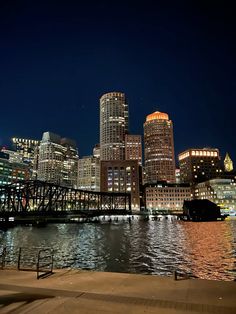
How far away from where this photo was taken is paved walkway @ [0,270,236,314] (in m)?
10.2

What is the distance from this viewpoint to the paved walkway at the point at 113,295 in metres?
10.2

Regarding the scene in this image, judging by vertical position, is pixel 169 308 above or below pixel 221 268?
above

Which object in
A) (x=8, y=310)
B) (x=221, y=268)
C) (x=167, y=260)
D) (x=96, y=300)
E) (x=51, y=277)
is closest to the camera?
(x=8, y=310)

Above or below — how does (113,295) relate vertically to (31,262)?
above

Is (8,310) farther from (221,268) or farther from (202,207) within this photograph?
(202,207)

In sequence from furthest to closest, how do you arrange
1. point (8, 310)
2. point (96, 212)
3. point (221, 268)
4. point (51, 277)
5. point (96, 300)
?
point (96, 212) → point (221, 268) → point (51, 277) → point (96, 300) → point (8, 310)

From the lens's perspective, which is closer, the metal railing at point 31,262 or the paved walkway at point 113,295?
the paved walkway at point 113,295

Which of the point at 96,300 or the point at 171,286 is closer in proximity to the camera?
the point at 96,300

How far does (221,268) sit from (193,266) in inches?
115

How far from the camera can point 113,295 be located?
38.2 ft

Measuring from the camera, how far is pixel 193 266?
30.5m

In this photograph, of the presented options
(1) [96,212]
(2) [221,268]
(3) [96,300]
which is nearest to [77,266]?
(2) [221,268]

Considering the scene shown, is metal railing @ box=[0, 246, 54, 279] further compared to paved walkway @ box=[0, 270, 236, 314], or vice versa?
metal railing @ box=[0, 246, 54, 279]

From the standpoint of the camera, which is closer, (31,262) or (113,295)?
(113,295)
